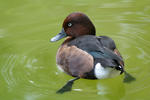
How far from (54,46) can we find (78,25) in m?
0.86

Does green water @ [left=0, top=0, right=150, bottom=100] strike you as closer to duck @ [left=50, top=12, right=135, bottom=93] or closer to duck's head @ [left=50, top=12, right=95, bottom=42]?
duck @ [left=50, top=12, right=135, bottom=93]

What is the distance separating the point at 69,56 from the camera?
5.21 m

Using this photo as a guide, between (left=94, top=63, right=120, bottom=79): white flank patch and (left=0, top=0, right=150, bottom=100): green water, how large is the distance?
0.18 meters

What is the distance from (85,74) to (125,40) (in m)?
1.66

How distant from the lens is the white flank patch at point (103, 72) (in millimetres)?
4867

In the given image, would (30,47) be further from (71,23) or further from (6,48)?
(71,23)

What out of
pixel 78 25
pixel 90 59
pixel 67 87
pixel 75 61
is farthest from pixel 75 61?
pixel 78 25

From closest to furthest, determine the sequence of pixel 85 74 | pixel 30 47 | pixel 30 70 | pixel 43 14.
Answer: pixel 85 74, pixel 30 70, pixel 30 47, pixel 43 14

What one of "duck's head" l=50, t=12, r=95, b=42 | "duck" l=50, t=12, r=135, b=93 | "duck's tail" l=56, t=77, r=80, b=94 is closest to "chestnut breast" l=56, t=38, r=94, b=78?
"duck" l=50, t=12, r=135, b=93

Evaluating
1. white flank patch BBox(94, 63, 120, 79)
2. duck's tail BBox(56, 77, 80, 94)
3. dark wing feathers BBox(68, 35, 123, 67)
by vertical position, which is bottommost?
duck's tail BBox(56, 77, 80, 94)

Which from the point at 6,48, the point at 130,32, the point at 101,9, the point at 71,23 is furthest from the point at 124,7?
the point at 6,48

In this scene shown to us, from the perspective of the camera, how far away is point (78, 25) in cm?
574

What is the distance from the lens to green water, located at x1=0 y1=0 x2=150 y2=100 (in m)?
4.93

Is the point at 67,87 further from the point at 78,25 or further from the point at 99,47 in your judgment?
the point at 78,25
